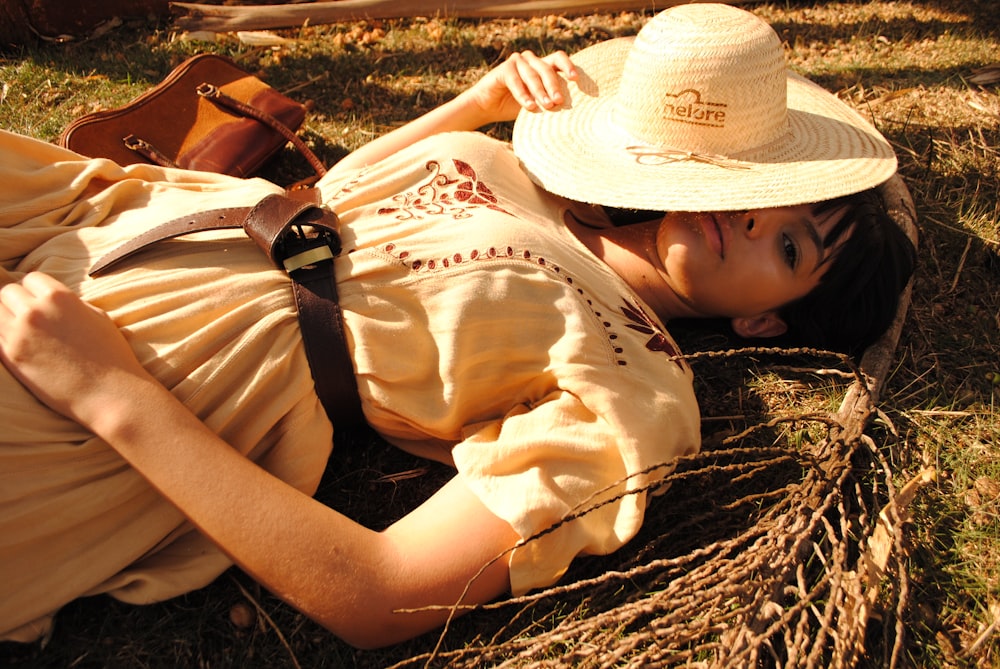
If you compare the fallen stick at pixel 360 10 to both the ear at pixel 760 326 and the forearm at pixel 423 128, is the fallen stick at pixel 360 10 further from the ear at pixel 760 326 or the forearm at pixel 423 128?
the ear at pixel 760 326

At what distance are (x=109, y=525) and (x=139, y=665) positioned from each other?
35cm

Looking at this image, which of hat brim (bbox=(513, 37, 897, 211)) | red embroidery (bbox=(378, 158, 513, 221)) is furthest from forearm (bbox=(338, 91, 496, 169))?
red embroidery (bbox=(378, 158, 513, 221))

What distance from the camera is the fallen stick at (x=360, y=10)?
373 centimetres

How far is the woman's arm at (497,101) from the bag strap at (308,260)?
0.57 meters

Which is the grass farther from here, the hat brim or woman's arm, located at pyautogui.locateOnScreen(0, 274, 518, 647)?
the hat brim

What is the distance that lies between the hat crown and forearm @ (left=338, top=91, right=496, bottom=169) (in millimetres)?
705

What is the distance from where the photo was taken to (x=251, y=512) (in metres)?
1.57

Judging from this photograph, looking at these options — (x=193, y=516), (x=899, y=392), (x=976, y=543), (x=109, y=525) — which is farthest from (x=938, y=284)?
(x=109, y=525)

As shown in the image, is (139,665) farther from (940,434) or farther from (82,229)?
(940,434)

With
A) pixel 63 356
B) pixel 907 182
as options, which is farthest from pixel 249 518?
pixel 907 182

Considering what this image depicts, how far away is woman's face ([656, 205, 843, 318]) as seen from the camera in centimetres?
204

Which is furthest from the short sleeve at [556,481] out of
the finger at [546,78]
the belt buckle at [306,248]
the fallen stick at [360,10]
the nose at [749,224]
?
the fallen stick at [360,10]

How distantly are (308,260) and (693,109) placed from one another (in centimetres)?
105

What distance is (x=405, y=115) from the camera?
3443 mm
